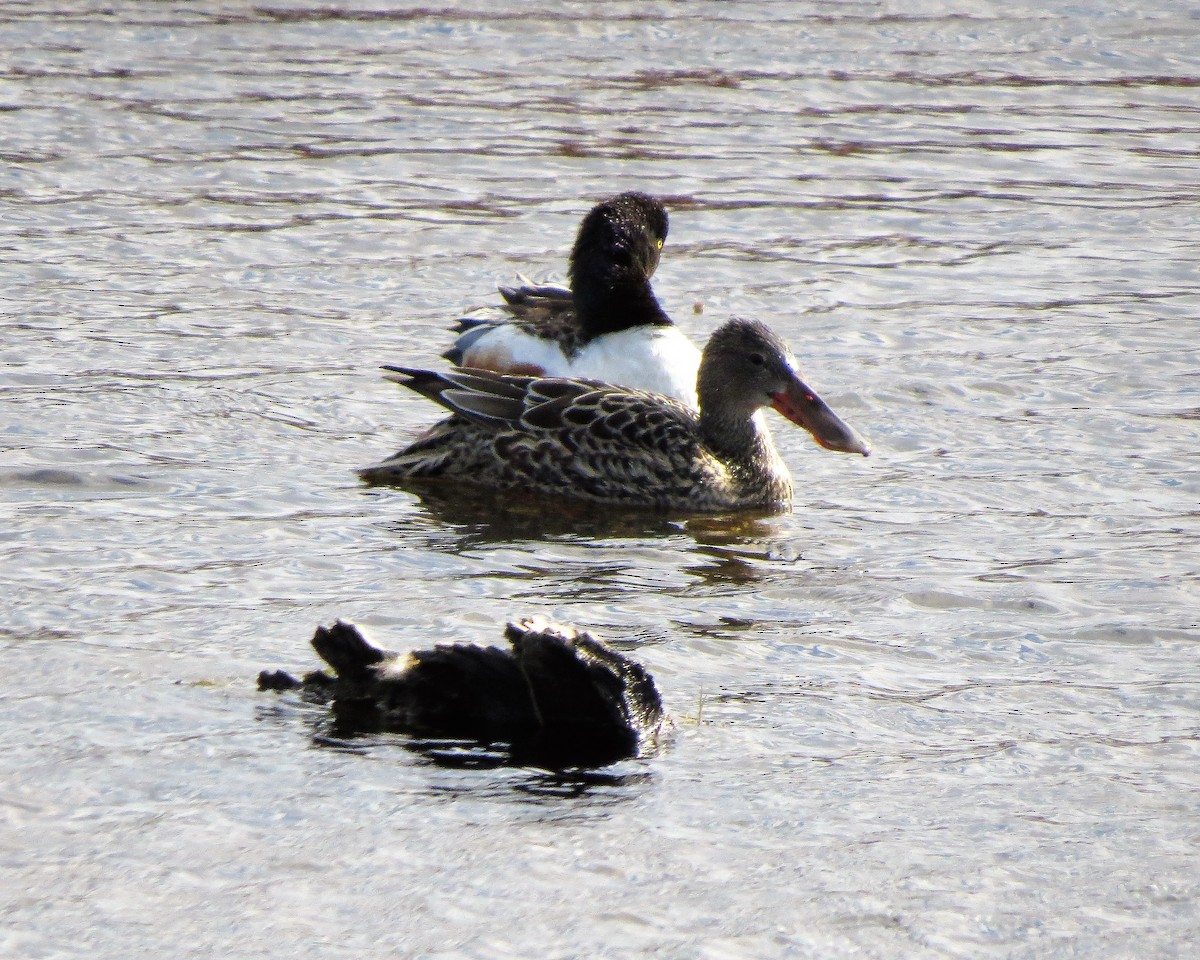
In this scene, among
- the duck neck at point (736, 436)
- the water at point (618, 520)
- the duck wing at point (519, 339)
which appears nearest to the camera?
the water at point (618, 520)

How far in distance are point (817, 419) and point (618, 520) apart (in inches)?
43.3

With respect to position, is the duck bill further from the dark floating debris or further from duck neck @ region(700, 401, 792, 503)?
the dark floating debris

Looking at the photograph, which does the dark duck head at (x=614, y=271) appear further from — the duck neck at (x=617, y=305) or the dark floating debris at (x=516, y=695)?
the dark floating debris at (x=516, y=695)

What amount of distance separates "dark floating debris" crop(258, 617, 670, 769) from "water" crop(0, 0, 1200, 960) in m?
0.15

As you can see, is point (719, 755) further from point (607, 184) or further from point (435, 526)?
point (607, 184)

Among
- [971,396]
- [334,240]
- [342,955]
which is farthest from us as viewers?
[334,240]

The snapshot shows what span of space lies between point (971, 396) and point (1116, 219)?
4.22 m

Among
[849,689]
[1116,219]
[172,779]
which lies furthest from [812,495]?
[1116,219]

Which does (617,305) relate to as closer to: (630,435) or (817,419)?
(630,435)

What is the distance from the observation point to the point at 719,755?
229 inches

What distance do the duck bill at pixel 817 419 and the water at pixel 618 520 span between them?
9.1 inches

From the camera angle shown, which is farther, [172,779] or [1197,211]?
[1197,211]

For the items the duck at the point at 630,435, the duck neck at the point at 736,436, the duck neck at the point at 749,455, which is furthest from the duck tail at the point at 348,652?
the duck neck at the point at 736,436

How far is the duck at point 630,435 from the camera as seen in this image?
9.04 metres
